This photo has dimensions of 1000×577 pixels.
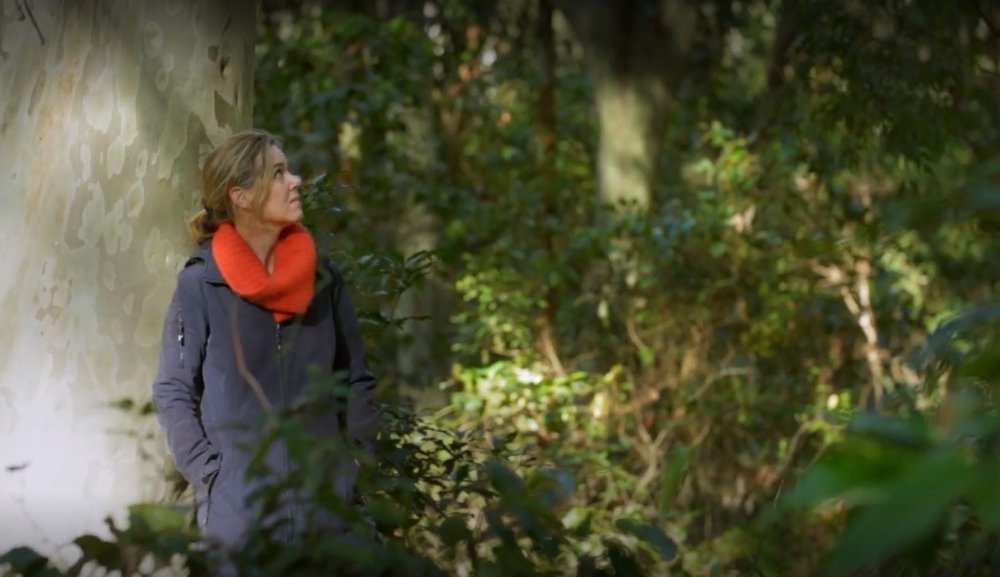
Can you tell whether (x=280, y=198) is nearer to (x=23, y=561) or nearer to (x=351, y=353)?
(x=351, y=353)

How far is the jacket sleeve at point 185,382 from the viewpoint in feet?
13.4

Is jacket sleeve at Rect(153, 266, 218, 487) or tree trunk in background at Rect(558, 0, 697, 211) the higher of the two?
tree trunk in background at Rect(558, 0, 697, 211)

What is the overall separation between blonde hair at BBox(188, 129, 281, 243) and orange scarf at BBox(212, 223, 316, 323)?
68mm

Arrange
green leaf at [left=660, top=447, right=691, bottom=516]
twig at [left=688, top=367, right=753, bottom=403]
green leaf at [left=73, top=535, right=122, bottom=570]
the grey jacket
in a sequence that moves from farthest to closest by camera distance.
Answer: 1. twig at [left=688, top=367, right=753, bottom=403]
2. the grey jacket
3. green leaf at [left=73, top=535, right=122, bottom=570]
4. green leaf at [left=660, top=447, right=691, bottom=516]

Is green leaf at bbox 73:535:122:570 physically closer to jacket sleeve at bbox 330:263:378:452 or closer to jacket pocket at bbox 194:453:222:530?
jacket pocket at bbox 194:453:222:530

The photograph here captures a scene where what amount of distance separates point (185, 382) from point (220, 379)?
0.30ft

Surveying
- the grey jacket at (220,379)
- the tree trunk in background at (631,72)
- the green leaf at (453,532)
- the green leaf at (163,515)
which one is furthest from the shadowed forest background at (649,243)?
the green leaf at (453,532)

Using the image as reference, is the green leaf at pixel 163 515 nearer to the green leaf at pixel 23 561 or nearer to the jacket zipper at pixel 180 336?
the green leaf at pixel 23 561

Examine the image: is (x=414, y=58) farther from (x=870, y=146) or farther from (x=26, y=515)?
(x=26, y=515)

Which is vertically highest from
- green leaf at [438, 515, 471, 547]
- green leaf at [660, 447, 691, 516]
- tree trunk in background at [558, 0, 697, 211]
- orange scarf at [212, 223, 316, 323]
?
tree trunk in background at [558, 0, 697, 211]

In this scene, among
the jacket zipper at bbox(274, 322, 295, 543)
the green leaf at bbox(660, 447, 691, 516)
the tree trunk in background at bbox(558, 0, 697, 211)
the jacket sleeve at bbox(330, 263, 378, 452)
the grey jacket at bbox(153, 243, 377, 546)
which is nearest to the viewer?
the green leaf at bbox(660, 447, 691, 516)

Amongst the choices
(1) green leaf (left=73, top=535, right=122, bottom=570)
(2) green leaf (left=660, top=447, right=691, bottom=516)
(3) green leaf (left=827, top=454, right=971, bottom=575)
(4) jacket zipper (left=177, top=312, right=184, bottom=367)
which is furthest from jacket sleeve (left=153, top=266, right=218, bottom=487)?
(3) green leaf (left=827, top=454, right=971, bottom=575)

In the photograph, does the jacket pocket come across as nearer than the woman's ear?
Yes

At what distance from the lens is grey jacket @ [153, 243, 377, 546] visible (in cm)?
407
